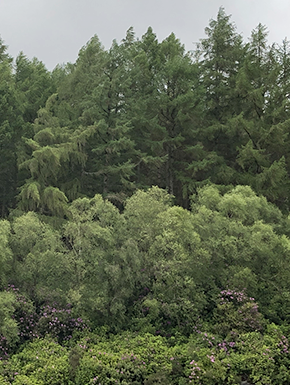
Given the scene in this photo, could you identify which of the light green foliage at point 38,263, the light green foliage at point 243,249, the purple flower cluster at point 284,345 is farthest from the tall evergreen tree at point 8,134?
the purple flower cluster at point 284,345

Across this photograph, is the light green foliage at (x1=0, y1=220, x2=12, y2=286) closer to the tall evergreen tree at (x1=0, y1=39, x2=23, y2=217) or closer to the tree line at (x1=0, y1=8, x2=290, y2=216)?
the tree line at (x1=0, y1=8, x2=290, y2=216)

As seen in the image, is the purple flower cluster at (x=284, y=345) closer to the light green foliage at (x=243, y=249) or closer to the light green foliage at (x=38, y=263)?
the light green foliage at (x=243, y=249)

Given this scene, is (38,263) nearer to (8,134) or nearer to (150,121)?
(8,134)

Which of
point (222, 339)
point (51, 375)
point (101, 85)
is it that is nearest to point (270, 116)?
point (101, 85)

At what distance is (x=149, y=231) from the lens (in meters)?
13.3

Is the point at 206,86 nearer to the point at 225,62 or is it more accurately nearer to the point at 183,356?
the point at 225,62

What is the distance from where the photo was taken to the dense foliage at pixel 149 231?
1092 centimetres

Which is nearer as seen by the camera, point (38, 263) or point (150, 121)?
point (38, 263)

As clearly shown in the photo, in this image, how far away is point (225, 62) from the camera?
2238 centimetres

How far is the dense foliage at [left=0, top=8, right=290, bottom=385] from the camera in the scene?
10.9 metres

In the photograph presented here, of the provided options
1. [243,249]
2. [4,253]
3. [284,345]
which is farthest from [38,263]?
[284,345]

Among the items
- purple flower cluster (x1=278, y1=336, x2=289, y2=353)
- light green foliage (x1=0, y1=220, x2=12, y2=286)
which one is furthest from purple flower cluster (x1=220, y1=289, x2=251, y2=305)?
light green foliage (x1=0, y1=220, x2=12, y2=286)

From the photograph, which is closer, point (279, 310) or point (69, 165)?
point (279, 310)

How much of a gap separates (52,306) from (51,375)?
108 inches
